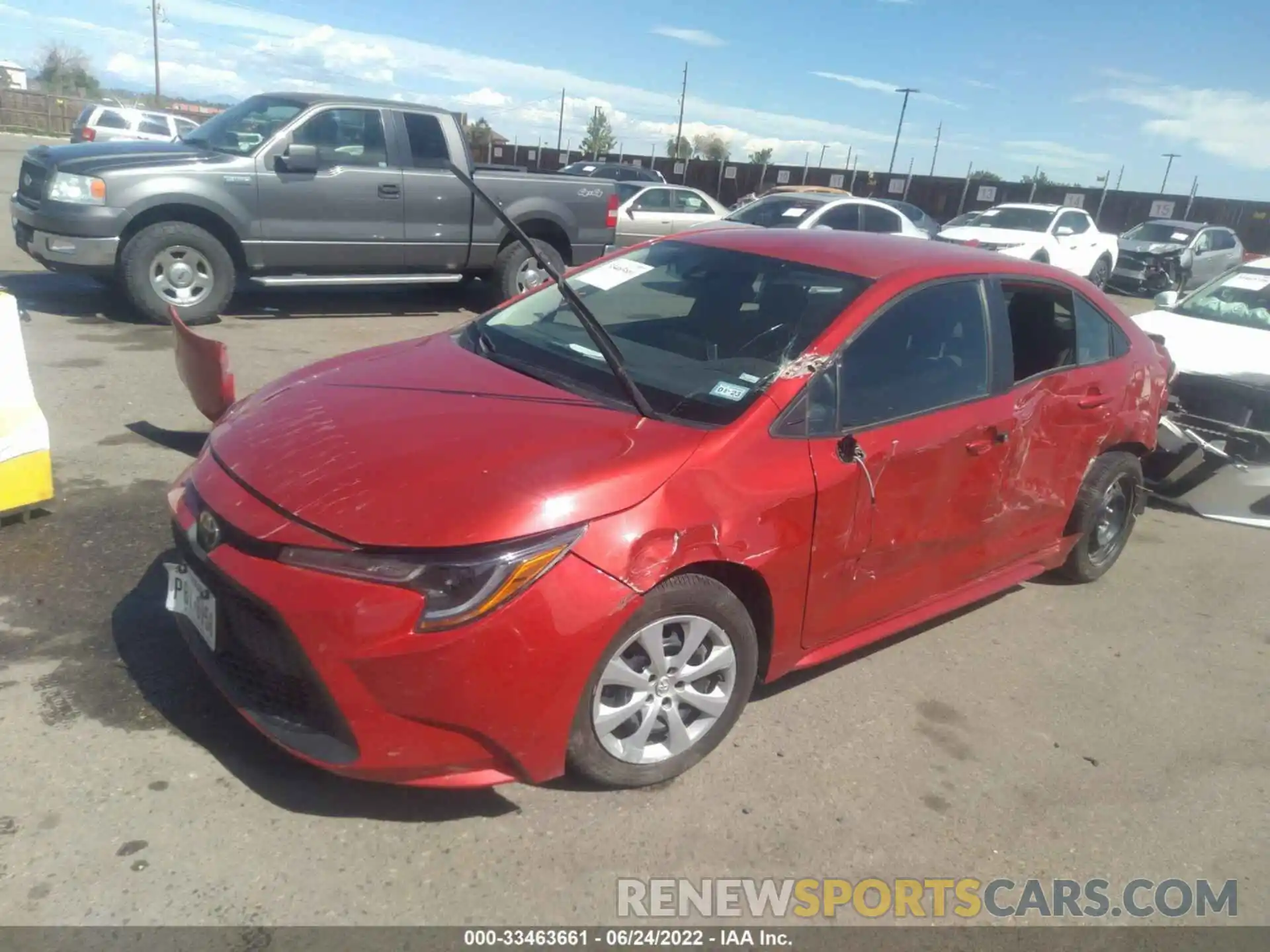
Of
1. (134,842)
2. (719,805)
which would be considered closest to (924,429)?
(719,805)

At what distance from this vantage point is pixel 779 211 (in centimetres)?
1484

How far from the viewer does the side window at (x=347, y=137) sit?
8.74 m

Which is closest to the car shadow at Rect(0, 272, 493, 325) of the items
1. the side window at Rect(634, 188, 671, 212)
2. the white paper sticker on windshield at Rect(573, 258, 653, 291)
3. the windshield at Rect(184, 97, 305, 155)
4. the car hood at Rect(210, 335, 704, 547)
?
the windshield at Rect(184, 97, 305, 155)

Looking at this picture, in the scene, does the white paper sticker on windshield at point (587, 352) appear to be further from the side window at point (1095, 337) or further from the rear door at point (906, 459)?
the side window at point (1095, 337)

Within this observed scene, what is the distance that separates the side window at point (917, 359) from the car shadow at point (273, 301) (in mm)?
7031

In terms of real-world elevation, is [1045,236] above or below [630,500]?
above

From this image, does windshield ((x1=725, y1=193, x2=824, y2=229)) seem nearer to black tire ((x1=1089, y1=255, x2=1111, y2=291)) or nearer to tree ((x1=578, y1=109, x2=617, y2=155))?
black tire ((x1=1089, y1=255, x2=1111, y2=291))

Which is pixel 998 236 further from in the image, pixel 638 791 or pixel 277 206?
pixel 638 791

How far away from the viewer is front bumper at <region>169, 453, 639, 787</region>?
2.48 metres

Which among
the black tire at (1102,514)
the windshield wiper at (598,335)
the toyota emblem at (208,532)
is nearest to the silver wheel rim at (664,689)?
the windshield wiper at (598,335)

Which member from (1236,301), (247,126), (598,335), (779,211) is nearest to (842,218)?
(779,211)

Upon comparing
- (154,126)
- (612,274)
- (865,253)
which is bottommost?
(154,126)

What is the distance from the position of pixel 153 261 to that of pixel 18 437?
454cm

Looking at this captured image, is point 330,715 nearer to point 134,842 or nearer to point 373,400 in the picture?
point 134,842
